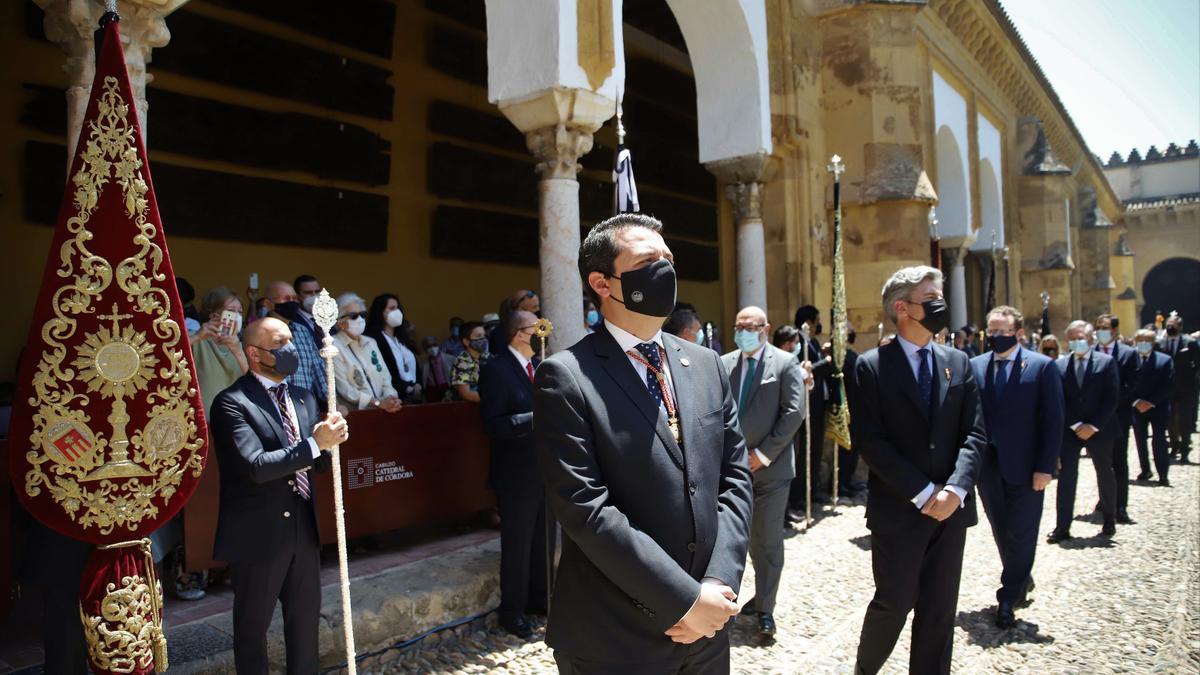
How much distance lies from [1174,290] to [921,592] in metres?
41.7

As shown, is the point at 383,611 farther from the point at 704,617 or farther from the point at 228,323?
the point at 704,617

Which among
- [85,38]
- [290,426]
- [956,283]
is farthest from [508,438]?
[956,283]

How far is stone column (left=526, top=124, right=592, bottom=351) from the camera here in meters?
6.20

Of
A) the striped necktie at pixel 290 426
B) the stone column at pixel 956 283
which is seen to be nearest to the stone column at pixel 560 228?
the striped necktie at pixel 290 426

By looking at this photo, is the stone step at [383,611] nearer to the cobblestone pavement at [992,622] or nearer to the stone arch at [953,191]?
the cobblestone pavement at [992,622]

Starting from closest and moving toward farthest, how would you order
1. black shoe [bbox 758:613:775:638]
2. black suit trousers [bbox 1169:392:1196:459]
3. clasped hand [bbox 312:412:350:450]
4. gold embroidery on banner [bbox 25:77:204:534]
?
gold embroidery on banner [bbox 25:77:204:534] → clasped hand [bbox 312:412:350:450] → black shoe [bbox 758:613:775:638] → black suit trousers [bbox 1169:392:1196:459]

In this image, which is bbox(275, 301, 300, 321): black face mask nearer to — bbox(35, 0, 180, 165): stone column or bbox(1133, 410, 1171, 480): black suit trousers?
bbox(35, 0, 180, 165): stone column

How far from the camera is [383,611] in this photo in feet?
14.6

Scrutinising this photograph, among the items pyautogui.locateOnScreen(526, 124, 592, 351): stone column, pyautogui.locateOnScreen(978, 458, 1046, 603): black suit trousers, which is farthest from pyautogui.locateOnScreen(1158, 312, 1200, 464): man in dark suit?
pyautogui.locateOnScreen(526, 124, 592, 351): stone column

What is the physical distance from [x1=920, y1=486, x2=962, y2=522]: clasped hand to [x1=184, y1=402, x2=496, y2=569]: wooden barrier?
330cm

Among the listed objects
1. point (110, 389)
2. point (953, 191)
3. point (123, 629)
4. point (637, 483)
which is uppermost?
point (953, 191)

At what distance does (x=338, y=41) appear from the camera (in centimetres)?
858

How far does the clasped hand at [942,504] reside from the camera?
11.5 feet

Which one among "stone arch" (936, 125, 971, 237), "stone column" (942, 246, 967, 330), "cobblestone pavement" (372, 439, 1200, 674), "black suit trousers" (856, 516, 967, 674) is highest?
"stone arch" (936, 125, 971, 237)
